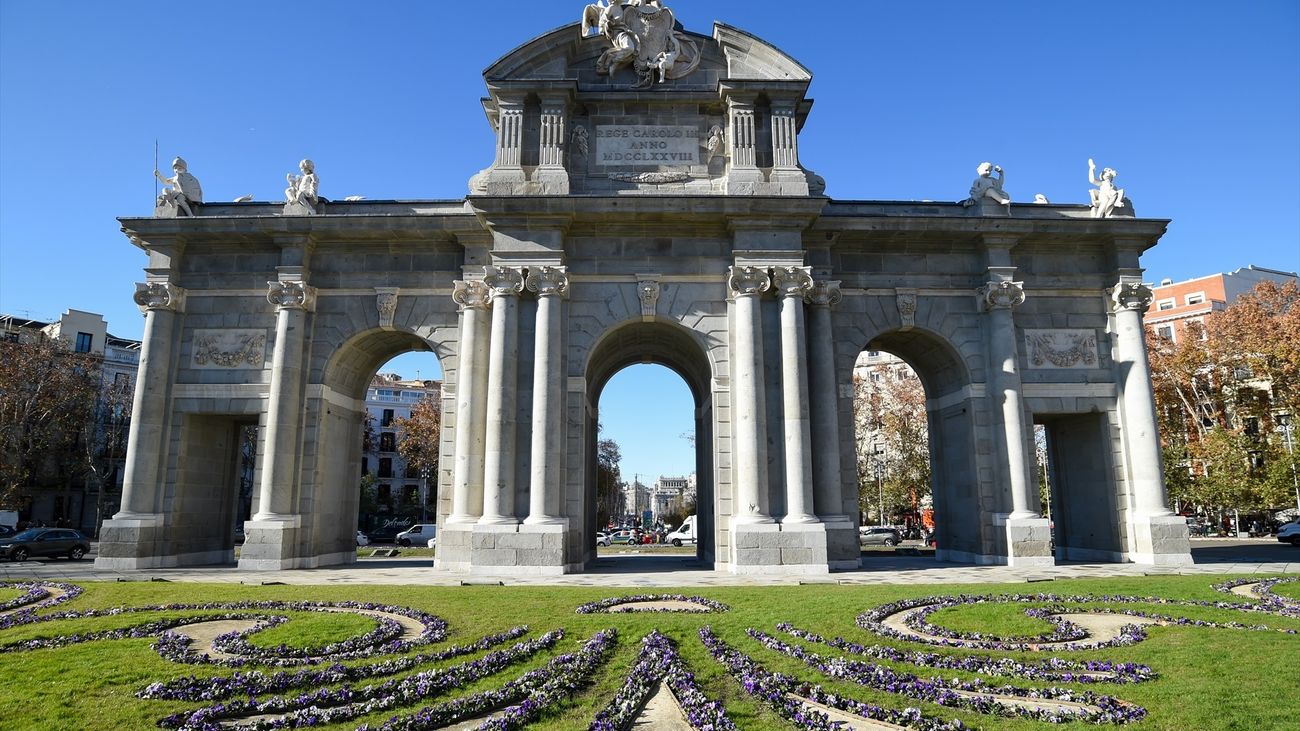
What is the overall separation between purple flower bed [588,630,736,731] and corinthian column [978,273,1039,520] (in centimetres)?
1651

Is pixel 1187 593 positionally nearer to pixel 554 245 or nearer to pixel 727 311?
pixel 727 311

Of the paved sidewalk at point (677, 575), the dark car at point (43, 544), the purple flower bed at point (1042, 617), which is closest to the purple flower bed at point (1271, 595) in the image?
the purple flower bed at point (1042, 617)

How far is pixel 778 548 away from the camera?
20547 millimetres

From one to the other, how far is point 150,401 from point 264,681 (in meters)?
18.8

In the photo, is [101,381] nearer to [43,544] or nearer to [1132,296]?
[43,544]

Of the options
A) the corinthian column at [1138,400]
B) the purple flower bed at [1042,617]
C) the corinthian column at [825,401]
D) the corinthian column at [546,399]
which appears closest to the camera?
the purple flower bed at [1042,617]

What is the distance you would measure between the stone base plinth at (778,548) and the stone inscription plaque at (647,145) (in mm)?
11442

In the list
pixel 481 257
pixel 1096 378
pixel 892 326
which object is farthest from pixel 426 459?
pixel 1096 378

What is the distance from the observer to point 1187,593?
1484cm

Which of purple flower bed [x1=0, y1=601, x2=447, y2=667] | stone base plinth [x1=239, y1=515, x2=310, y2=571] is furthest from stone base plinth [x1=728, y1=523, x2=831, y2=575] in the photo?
stone base plinth [x1=239, y1=515, x2=310, y2=571]

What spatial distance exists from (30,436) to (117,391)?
787cm

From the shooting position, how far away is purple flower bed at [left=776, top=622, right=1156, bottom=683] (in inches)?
340

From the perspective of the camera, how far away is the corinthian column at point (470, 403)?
21.8 m

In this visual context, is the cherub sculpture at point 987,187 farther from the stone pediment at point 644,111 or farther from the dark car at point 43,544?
the dark car at point 43,544
